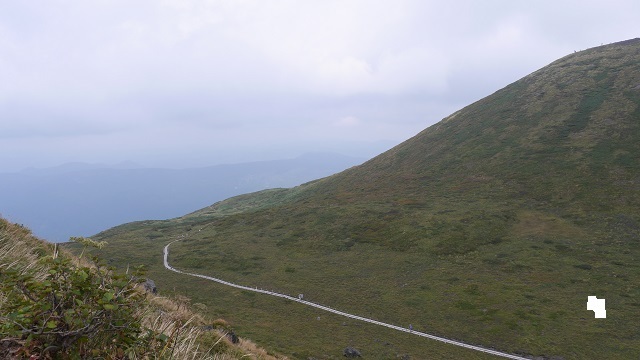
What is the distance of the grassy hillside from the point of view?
1874 inches

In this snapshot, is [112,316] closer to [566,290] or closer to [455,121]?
[566,290]

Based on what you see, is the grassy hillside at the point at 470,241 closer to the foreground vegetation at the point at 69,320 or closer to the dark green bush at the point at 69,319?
the foreground vegetation at the point at 69,320

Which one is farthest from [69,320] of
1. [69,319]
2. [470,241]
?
[470,241]

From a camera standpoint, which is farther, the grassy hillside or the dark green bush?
the grassy hillside

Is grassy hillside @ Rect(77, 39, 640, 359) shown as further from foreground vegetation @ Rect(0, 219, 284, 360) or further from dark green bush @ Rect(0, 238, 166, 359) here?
dark green bush @ Rect(0, 238, 166, 359)

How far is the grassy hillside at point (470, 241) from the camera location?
1874 inches

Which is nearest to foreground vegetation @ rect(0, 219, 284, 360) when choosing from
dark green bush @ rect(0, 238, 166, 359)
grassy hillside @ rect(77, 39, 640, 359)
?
dark green bush @ rect(0, 238, 166, 359)

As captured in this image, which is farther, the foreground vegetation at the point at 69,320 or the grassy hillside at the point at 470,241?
the grassy hillside at the point at 470,241

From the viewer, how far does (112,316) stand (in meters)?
6.46

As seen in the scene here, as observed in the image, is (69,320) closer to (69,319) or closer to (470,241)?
(69,319)

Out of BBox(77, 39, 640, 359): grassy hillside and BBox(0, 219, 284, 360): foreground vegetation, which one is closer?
BBox(0, 219, 284, 360): foreground vegetation

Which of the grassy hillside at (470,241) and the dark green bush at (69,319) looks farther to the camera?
the grassy hillside at (470,241)

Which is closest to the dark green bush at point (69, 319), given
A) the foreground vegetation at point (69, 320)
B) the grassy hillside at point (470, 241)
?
the foreground vegetation at point (69, 320)

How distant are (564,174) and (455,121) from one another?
2966 inches
